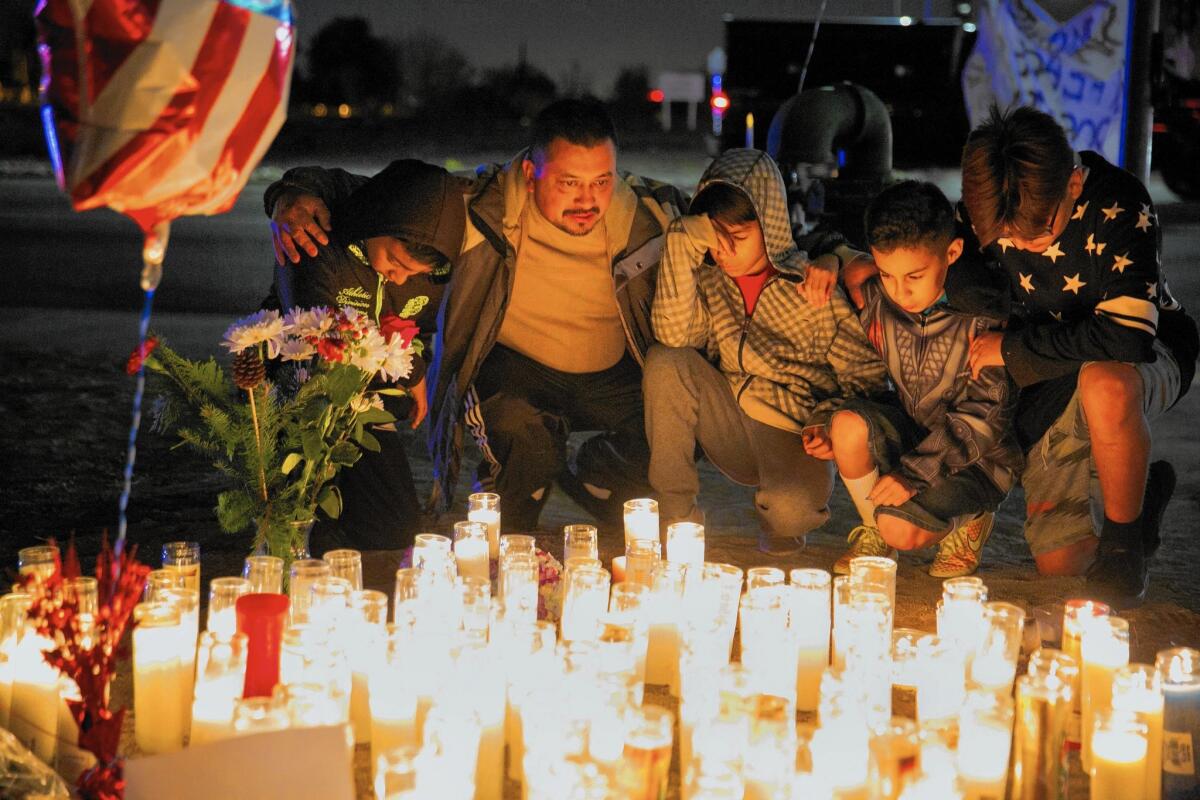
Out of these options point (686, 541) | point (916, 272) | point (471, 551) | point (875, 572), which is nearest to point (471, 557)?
point (471, 551)

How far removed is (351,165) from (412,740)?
22238 millimetres

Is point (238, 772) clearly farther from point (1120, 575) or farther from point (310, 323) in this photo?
point (1120, 575)

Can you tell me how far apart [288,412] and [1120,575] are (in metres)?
2.77

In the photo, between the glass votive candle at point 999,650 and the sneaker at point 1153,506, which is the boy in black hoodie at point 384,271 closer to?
the glass votive candle at point 999,650

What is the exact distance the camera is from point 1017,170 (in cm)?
441

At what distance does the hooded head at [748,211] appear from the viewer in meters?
4.92

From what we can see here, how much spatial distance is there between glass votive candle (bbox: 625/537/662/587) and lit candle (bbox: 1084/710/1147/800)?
53.0 inches

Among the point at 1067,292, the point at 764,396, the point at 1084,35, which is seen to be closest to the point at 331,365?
the point at 764,396

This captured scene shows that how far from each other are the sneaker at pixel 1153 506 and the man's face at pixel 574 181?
7.19ft

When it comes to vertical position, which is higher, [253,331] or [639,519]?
[253,331]

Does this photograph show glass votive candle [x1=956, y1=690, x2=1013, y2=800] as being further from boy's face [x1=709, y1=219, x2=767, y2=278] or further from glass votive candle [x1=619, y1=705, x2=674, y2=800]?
boy's face [x1=709, y1=219, x2=767, y2=278]

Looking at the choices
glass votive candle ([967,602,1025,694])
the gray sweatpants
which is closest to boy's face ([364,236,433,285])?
the gray sweatpants

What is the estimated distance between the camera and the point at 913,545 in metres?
Result: 4.81

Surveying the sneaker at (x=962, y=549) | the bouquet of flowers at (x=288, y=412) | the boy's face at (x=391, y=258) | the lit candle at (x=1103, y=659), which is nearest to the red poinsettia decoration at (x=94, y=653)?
the bouquet of flowers at (x=288, y=412)
